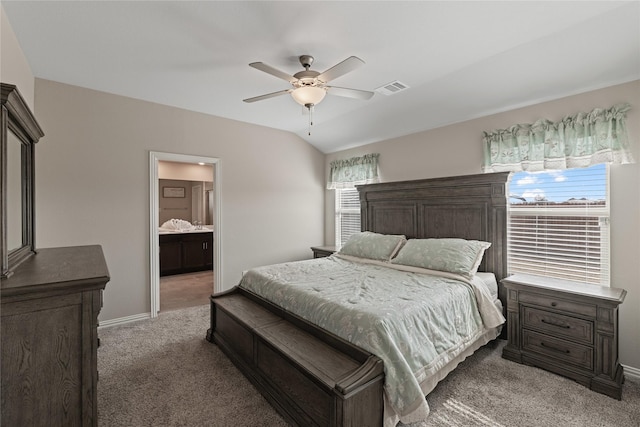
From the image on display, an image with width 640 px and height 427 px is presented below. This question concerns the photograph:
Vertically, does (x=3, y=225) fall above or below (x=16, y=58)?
below

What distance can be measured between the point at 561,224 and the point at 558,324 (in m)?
0.98

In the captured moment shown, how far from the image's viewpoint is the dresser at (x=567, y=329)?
7.09 feet

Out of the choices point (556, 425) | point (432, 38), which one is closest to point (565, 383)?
point (556, 425)

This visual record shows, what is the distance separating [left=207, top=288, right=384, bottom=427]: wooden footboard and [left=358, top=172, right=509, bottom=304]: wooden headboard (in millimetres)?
2129

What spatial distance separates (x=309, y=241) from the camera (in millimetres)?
5281

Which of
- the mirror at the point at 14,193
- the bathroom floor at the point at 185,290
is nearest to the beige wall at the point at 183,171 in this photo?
the bathroom floor at the point at 185,290

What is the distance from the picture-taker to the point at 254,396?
7.00 feet

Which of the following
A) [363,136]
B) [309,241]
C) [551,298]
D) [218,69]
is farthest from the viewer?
[309,241]

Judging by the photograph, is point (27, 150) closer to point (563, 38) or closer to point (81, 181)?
point (81, 181)

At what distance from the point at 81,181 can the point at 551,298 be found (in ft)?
15.8

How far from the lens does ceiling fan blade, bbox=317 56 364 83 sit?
1968 mm

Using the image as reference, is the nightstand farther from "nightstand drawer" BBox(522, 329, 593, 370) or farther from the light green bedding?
"nightstand drawer" BBox(522, 329, 593, 370)

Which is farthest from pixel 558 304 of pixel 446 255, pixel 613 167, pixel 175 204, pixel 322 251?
pixel 175 204

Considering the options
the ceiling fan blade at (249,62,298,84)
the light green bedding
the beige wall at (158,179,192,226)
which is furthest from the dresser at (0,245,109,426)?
the beige wall at (158,179,192,226)
